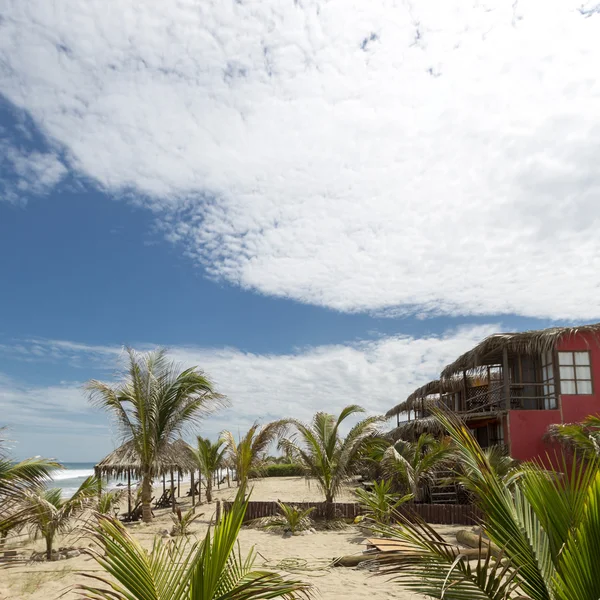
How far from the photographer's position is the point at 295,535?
12695 millimetres

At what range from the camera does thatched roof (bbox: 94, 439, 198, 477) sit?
15.7m

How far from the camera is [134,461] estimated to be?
1739 cm

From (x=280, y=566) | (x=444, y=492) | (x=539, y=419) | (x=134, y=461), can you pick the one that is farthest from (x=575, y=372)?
(x=280, y=566)

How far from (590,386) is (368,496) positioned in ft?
27.7

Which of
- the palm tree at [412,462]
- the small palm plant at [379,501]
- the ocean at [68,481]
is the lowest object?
the ocean at [68,481]

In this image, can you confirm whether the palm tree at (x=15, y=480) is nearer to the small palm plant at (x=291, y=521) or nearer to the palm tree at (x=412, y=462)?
the small palm plant at (x=291, y=521)

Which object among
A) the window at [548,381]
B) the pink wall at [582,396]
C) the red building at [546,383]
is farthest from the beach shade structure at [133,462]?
the pink wall at [582,396]

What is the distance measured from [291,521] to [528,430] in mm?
8103

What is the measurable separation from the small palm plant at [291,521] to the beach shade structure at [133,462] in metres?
3.45

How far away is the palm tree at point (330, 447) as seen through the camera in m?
14.9

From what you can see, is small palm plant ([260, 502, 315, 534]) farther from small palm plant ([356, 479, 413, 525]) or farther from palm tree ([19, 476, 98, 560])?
palm tree ([19, 476, 98, 560])

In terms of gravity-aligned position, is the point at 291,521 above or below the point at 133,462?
below

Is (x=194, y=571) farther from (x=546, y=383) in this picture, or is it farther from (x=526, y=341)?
(x=546, y=383)

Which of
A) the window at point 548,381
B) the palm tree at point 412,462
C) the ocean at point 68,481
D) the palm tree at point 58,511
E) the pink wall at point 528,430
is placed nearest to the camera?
the palm tree at point 58,511
